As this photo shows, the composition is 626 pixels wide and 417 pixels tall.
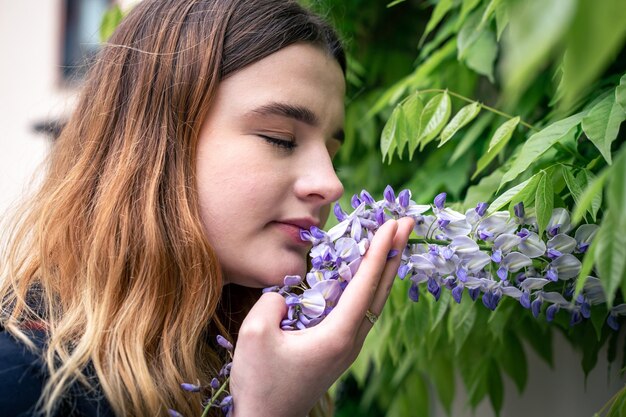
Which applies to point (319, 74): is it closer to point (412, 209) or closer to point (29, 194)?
point (412, 209)

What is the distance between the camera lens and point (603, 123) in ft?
3.82

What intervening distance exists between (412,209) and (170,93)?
60 cm

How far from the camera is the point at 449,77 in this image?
1.97 m

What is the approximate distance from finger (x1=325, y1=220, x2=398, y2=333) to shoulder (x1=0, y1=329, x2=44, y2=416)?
488mm

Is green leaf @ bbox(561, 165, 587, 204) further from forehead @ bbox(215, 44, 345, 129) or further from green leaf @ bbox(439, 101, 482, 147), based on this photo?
forehead @ bbox(215, 44, 345, 129)

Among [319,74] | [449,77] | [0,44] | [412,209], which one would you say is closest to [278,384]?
[412,209]

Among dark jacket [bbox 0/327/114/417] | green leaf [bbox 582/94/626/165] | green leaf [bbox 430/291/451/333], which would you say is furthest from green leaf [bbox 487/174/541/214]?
dark jacket [bbox 0/327/114/417]

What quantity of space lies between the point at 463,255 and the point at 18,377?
741mm

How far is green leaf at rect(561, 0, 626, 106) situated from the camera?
1.47 feet

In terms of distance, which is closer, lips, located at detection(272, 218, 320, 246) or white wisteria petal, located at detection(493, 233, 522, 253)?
white wisteria petal, located at detection(493, 233, 522, 253)

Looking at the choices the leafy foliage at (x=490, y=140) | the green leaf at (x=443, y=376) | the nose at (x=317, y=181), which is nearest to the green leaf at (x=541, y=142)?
the leafy foliage at (x=490, y=140)

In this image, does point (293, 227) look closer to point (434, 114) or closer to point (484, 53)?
point (434, 114)

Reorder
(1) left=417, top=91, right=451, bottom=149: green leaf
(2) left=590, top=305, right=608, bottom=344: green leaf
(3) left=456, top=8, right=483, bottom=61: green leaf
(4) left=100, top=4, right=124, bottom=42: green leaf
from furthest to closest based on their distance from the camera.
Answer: (4) left=100, top=4, right=124, bottom=42: green leaf → (3) left=456, top=8, right=483, bottom=61: green leaf → (1) left=417, top=91, right=451, bottom=149: green leaf → (2) left=590, top=305, right=608, bottom=344: green leaf

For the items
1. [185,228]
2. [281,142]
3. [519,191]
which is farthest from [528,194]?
[185,228]
